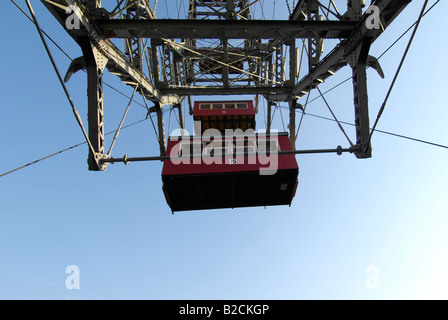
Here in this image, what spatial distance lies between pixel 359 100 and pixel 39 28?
7116 mm

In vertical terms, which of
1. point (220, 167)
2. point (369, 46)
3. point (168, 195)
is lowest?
point (168, 195)

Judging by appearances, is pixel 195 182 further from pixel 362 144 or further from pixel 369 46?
pixel 369 46

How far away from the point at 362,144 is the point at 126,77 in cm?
758

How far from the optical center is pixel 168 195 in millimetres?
10172

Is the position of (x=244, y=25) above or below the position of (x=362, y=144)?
above

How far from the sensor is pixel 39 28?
4129mm

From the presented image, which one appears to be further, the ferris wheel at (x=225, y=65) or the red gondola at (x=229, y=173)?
the red gondola at (x=229, y=173)

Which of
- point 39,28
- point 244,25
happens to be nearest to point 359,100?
point 244,25

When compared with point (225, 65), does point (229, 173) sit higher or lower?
lower

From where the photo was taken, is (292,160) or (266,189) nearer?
(292,160)

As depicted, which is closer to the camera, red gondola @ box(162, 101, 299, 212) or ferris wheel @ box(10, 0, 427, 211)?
ferris wheel @ box(10, 0, 427, 211)

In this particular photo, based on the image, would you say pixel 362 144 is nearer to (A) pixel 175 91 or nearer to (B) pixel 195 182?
(B) pixel 195 182
